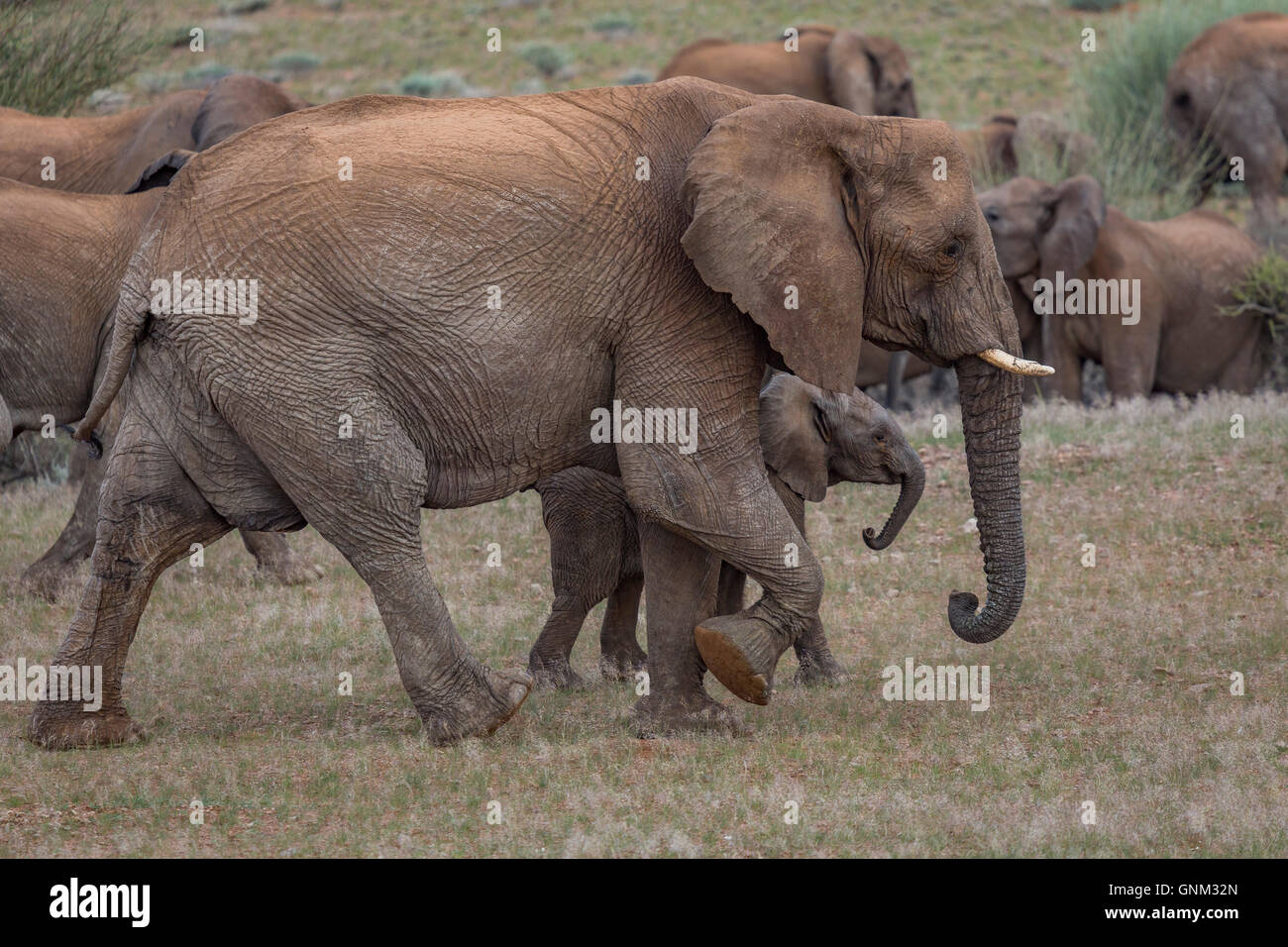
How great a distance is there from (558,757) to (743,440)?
5.24 feet

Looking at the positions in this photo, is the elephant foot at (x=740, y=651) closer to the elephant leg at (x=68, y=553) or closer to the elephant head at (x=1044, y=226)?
the elephant leg at (x=68, y=553)

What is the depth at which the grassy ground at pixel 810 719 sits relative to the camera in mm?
7168

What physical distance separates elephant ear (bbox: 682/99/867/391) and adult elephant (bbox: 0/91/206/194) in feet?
24.0

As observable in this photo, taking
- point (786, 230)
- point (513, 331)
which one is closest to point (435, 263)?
point (513, 331)

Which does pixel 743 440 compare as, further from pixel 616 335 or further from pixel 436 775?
pixel 436 775

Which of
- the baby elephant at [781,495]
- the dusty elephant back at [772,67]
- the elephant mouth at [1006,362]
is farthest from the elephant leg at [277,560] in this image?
the dusty elephant back at [772,67]

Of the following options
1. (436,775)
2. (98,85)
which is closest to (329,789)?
(436,775)

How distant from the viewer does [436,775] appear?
780 centimetres

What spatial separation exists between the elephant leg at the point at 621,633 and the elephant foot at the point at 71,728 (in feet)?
8.97

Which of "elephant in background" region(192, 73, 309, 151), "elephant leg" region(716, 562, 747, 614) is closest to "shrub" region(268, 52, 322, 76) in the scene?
"elephant in background" region(192, 73, 309, 151)

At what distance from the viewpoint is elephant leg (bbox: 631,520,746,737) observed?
845 cm

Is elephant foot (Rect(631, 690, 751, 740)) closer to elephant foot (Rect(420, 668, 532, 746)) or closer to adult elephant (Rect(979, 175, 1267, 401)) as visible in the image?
elephant foot (Rect(420, 668, 532, 746))

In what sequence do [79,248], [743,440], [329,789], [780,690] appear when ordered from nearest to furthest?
[329,789], [743,440], [780,690], [79,248]

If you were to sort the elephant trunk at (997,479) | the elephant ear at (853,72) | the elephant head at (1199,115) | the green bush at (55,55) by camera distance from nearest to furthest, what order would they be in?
the elephant trunk at (997,479) → the green bush at (55,55) → the elephant head at (1199,115) → the elephant ear at (853,72)
